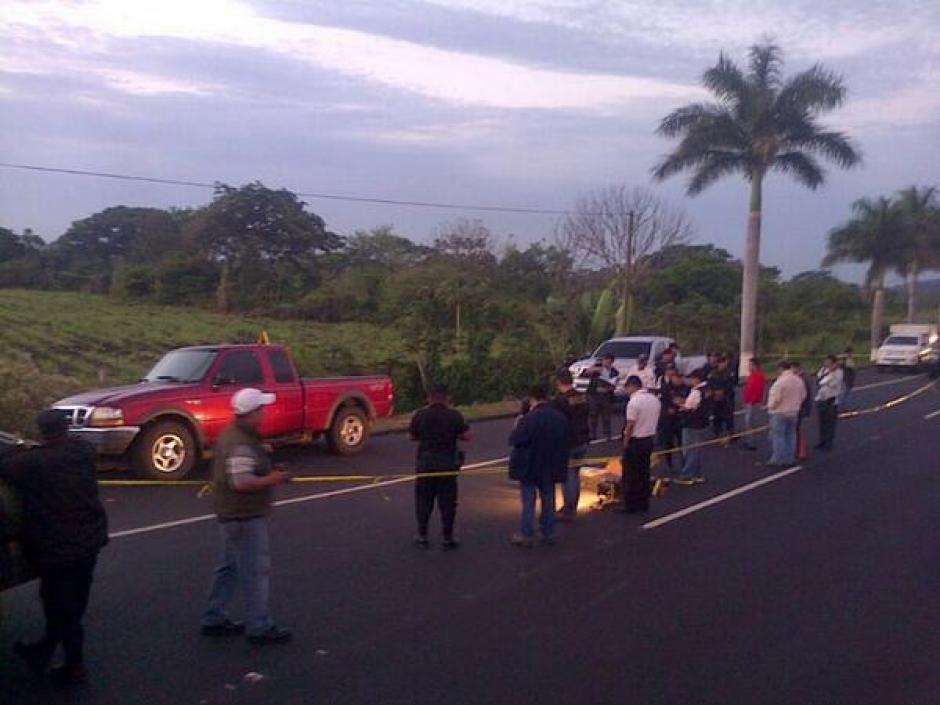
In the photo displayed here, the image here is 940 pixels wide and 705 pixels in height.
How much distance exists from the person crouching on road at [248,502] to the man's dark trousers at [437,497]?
9.80 feet

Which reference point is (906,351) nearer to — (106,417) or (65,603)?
(106,417)

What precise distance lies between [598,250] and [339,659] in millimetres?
33965

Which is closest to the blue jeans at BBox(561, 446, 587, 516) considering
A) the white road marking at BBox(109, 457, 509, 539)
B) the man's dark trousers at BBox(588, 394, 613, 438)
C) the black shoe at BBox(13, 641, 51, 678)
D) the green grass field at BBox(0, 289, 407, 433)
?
the white road marking at BBox(109, 457, 509, 539)

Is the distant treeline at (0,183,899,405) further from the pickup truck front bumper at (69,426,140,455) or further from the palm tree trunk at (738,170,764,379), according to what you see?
the pickup truck front bumper at (69,426,140,455)

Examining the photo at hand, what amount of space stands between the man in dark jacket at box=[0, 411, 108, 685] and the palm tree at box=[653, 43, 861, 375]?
37.6 metres

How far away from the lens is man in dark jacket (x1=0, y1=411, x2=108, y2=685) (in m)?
6.28

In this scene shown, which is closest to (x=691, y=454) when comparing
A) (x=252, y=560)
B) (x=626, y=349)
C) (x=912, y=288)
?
(x=252, y=560)

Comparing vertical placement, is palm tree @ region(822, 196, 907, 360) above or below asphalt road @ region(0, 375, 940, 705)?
above

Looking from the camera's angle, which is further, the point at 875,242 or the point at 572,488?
the point at 875,242

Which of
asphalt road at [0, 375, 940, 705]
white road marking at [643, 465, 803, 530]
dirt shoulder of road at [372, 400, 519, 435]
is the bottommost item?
dirt shoulder of road at [372, 400, 519, 435]

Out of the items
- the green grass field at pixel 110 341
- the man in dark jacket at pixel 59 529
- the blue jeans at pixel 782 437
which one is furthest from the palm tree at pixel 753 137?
the man in dark jacket at pixel 59 529

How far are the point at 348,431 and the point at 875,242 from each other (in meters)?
50.7

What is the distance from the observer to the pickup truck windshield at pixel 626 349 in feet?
86.2

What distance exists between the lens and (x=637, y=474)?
40.5 ft
